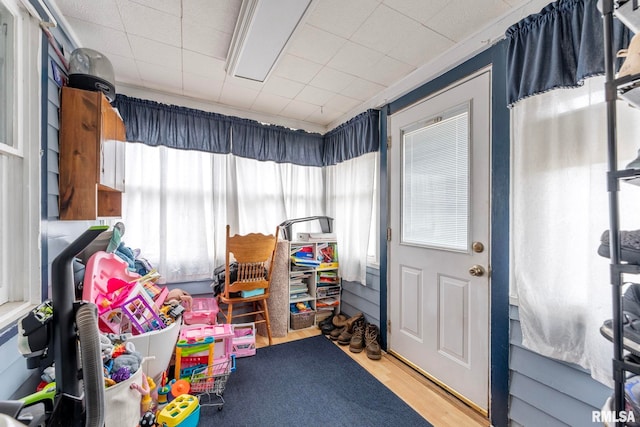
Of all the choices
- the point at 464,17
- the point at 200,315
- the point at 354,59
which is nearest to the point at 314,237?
the point at 200,315

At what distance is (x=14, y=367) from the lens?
1.00 metres

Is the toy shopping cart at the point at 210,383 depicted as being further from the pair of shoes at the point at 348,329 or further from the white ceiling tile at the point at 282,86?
the white ceiling tile at the point at 282,86

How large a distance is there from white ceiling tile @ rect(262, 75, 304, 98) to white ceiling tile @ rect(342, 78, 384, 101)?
1.50ft

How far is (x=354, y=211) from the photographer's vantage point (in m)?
2.73

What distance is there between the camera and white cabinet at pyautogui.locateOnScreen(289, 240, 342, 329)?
272 cm

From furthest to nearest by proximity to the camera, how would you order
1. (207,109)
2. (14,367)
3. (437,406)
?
(207,109)
(437,406)
(14,367)

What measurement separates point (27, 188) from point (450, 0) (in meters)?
2.29

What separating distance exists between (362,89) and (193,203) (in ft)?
6.58

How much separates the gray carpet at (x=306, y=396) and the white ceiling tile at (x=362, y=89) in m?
2.42

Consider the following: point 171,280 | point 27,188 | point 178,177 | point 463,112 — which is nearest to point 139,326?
point 27,188

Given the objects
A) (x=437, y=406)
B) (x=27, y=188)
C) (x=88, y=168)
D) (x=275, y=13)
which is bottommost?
(x=437, y=406)

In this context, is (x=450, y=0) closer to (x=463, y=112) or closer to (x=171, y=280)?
(x=463, y=112)

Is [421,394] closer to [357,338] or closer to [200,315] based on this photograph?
[357,338]

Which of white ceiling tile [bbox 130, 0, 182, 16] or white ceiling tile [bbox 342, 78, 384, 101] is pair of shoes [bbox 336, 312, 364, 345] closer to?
white ceiling tile [bbox 342, 78, 384, 101]
